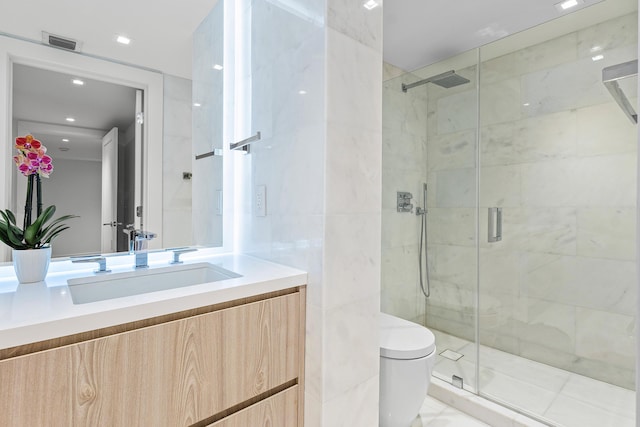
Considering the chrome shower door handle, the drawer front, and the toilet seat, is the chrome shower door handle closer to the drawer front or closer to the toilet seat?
the toilet seat

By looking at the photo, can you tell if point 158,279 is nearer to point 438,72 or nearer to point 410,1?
point 410,1

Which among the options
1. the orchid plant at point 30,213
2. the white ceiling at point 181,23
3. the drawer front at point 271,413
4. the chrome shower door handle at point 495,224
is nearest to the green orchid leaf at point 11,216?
the orchid plant at point 30,213

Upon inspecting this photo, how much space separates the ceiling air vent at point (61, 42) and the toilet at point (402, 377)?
1.70 m

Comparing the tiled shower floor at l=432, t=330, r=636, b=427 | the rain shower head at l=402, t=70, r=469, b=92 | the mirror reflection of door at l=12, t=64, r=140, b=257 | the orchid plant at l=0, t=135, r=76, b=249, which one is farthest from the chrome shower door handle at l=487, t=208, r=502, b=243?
the orchid plant at l=0, t=135, r=76, b=249

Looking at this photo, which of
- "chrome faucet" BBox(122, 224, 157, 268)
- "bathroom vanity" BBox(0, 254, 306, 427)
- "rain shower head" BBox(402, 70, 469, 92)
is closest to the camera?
"bathroom vanity" BBox(0, 254, 306, 427)

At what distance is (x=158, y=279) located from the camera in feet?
4.14

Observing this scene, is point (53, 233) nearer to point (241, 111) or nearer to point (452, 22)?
point (241, 111)

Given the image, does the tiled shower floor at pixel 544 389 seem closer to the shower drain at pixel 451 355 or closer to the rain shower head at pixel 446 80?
the shower drain at pixel 451 355

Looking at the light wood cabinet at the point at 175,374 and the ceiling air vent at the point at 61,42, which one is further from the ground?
the ceiling air vent at the point at 61,42

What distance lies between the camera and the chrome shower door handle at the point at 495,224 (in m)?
2.38

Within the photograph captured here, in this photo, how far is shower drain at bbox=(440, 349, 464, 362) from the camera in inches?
86.7

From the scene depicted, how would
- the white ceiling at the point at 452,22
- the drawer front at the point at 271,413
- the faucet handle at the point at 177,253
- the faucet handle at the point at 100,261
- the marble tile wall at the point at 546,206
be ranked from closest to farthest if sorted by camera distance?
1. the drawer front at the point at 271,413
2. the faucet handle at the point at 100,261
3. the faucet handle at the point at 177,253
4. the white ceiling at the point at 452,22
5. the marble tile wall at the point at 546,206

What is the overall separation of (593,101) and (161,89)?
247 cm

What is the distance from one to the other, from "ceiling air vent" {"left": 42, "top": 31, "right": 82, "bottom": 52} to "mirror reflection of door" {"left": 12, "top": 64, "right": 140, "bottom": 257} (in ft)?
0.32
